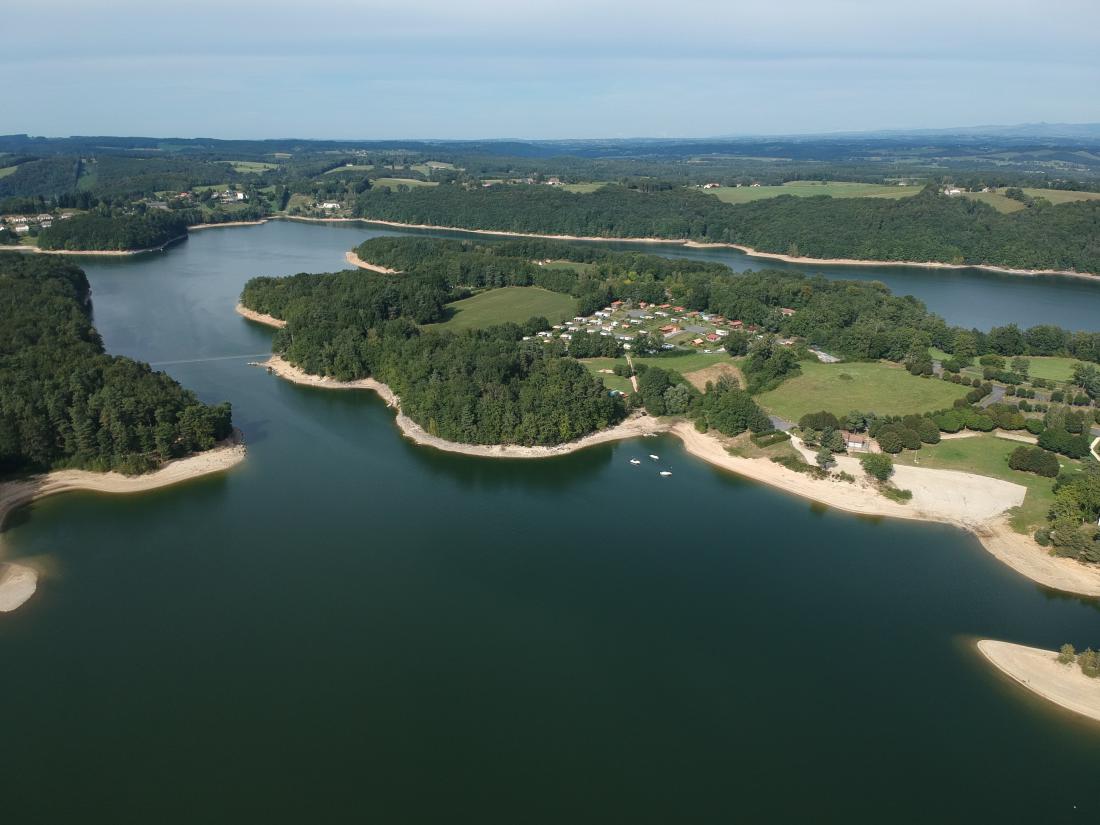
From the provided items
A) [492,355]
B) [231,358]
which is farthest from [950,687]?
[231,358]

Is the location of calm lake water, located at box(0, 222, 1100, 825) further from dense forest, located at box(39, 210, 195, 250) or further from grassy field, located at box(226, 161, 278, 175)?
grassy field, located at box(226, 161, 278, 175)

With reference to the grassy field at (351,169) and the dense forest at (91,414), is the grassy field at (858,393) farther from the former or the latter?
the grassy field at (351,169)

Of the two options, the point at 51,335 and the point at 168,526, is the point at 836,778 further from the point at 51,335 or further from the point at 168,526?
the point at 51,335

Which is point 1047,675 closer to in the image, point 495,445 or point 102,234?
point 495,445

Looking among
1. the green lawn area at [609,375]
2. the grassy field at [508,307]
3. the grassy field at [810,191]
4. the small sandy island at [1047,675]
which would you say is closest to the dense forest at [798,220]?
the grassy field at [810,191]

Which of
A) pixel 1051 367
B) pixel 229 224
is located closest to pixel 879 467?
pixel 1051 367

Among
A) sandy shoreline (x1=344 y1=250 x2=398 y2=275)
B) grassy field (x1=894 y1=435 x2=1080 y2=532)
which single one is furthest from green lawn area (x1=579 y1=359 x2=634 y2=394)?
sandy shoreline (x1=344 y1=250 x2=398 y2=275)
